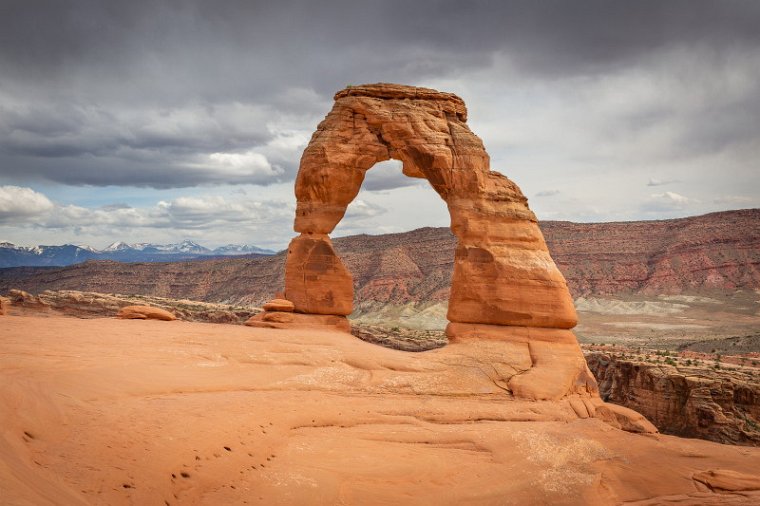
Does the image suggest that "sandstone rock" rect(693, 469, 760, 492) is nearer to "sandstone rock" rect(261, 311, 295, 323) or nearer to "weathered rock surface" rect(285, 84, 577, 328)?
"weathered rock surface" rect(285, 84, 577, 328)

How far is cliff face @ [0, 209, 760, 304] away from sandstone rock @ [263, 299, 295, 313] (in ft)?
201

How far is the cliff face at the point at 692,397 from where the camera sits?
2603 cm

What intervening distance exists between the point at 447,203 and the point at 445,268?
232 ft

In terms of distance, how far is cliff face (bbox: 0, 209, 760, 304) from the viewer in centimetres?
8844

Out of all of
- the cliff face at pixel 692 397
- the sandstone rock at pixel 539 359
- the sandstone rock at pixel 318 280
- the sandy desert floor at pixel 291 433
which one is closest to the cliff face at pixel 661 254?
the cliff face at pixel 692 397

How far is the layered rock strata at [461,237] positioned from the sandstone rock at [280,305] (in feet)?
0.99

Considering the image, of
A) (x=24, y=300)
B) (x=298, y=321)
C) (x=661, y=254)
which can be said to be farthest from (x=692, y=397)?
(x=661, y=254)

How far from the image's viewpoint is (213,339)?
17.7 metres

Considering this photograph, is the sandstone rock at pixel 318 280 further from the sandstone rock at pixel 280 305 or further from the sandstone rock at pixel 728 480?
the sandstone rock at pixel 728 480

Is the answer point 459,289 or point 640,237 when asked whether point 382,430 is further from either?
point 640,237

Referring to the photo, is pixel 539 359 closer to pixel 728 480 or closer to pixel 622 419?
pixel 622 419

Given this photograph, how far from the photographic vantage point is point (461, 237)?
21531 mm

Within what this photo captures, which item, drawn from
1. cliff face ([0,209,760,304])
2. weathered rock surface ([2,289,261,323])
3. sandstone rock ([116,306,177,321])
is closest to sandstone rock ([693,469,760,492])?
sandstone rock ([116,306,177,321])

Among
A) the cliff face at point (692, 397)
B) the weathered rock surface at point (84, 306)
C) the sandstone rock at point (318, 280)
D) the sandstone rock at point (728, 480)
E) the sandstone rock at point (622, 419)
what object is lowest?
the cliff face at point (692, 397)
